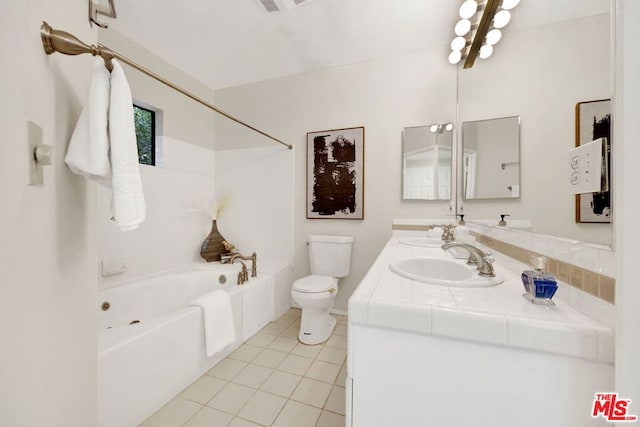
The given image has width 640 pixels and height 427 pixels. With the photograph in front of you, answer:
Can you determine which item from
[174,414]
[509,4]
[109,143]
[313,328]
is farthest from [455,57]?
[174,414]

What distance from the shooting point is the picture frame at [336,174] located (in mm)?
2371

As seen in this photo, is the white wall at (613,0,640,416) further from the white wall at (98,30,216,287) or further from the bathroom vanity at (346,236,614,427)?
the white wall at (98,30,216,287)

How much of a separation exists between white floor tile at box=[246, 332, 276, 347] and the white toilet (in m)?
0.25

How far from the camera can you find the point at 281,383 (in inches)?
59.2

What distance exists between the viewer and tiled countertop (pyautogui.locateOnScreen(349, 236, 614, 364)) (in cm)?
53

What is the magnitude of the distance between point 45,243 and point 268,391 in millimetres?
1336

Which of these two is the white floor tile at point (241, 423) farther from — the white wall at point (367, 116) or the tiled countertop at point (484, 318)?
the white wall at point (367, 116)

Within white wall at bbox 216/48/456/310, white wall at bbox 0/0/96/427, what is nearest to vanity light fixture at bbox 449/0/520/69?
white wall at bbox 216/48/456/310

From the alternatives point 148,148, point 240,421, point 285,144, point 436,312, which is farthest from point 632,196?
point 148,148

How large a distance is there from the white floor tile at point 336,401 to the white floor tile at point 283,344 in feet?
1.73

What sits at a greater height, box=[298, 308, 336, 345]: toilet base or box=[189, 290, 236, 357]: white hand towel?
box=[189, 290, 236, 357]: white hand towel

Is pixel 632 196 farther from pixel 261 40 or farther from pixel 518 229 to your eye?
pixel 261 40

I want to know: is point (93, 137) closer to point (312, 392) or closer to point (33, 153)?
point (33, 153)

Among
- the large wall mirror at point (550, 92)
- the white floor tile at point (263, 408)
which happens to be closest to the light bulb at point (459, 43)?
the large wall mirror at point (550, 92)
